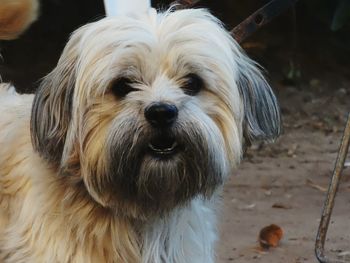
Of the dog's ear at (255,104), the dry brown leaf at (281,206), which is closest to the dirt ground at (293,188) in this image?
the dry brown leaf at (281,206)

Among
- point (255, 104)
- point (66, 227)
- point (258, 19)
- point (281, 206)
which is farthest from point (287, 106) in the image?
point (66, 227)

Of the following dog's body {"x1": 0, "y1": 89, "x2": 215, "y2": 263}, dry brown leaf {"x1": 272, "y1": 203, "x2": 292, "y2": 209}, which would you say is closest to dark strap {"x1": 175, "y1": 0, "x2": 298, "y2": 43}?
dog's body {"x1": 0, "y1": 89, "x2": 215, "y2": 263}

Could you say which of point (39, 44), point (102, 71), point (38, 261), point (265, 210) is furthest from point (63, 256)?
point (39, 44)

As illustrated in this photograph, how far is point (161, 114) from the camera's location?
3680mm

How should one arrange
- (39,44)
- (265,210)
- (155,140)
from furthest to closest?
(39,44)
(265,210)
(155,140)

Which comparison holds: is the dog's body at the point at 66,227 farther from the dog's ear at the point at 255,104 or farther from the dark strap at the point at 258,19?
the dark strap at the point at 258,19

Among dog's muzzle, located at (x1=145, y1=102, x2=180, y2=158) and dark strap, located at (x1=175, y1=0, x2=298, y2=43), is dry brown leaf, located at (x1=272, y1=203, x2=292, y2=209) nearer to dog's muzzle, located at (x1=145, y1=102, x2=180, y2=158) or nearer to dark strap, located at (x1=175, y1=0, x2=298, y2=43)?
dark strap, located at (x1=175, y1=0, x2=298, y2=43)

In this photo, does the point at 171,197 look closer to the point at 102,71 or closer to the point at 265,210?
the point at 102,71

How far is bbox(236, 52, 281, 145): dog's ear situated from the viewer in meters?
4.07

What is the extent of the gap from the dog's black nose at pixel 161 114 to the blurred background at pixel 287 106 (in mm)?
1935

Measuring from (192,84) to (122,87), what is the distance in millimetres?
254

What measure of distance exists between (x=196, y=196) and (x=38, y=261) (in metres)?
0.63

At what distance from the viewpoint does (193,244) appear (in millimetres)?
4195

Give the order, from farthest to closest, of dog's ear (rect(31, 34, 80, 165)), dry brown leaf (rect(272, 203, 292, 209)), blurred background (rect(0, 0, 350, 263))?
dry brown leaf (rect(272, 203, 292, 209)), blurred background (rect(0, 0, 350, 263)), dog's ear (rect(31, 34, 80, 165))
